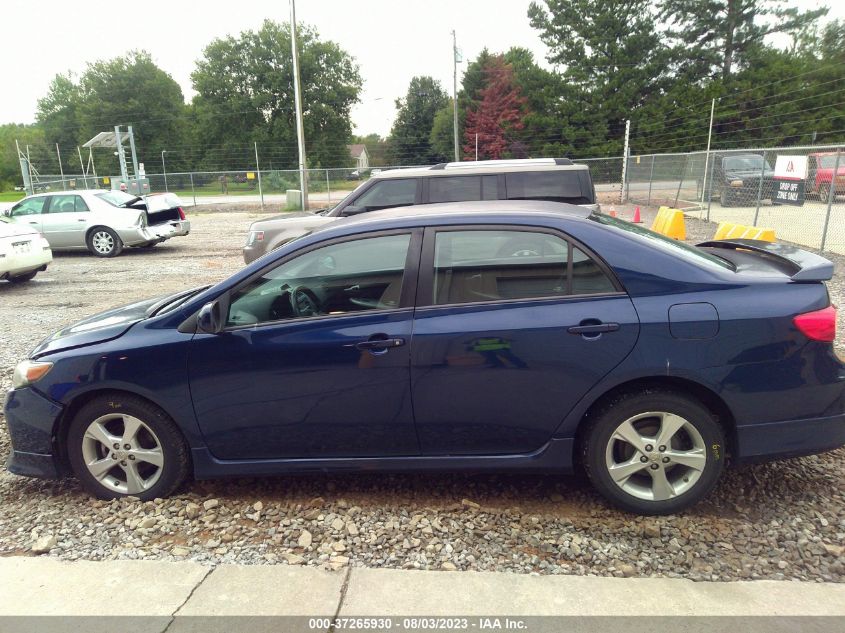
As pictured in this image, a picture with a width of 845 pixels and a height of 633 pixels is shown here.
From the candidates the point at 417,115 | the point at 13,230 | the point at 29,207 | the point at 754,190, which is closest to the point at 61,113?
the point at 417,115

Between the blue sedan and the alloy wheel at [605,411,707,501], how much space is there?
0.01 metres

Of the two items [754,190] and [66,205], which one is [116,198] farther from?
[754,190]

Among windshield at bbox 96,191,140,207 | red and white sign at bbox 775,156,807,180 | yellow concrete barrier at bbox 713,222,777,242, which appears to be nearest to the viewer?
yellow concrete barrier at bbox 713,222,777,242

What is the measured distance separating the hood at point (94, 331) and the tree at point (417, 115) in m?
66.8

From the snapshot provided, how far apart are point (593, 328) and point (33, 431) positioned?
3.12 m

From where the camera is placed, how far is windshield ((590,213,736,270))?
3225mm

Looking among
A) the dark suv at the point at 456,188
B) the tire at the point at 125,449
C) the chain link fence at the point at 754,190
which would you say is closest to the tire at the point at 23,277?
the dark suv at the point at 456,188

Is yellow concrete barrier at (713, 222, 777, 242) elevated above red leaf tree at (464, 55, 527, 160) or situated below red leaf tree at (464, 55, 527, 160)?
below

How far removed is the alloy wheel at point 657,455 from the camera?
120 inches

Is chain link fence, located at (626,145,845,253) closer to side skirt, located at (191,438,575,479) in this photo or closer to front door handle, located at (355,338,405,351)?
side skirt, located at (191,438,575,479)

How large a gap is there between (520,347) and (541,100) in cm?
5120

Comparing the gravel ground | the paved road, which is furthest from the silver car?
the paved road

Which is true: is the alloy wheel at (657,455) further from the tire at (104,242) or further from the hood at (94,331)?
the tire at (104,242)

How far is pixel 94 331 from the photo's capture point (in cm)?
351
